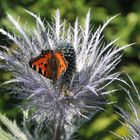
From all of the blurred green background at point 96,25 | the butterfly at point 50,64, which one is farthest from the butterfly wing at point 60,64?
the blurred green background at point 96,25

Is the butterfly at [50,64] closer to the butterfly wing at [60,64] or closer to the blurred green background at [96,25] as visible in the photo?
the butterfly wing at [60,64]

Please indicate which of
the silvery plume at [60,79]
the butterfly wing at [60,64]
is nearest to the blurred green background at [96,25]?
the silvery plume at [60,79]

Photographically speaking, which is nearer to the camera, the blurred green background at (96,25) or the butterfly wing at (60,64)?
the butterfly wing at (60,64)

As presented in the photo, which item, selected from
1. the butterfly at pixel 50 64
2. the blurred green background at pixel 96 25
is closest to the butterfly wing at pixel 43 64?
the butterfly at pixel 50 64

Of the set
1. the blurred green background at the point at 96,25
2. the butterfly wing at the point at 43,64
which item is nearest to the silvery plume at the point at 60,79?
the butterfly wing at the point at 43,64

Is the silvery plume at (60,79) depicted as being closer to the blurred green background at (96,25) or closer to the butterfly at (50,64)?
the butterfly at (50,64)

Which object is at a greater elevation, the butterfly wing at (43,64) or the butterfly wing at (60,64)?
the butterfly wing at (43,64)

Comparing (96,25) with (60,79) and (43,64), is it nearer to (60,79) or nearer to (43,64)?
(60,79)
